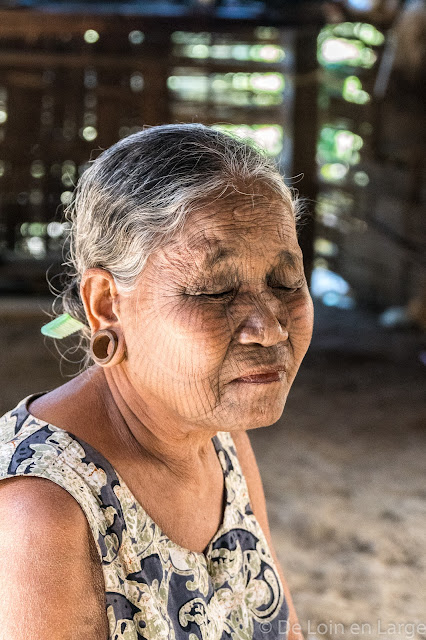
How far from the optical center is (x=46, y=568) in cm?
100

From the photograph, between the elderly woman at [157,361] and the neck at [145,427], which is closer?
the elderly woman at [157,361]

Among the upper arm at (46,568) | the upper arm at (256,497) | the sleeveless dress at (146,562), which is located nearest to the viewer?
the upper arm at (46,568)

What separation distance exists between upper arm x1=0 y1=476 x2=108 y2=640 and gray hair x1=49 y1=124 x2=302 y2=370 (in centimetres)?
37

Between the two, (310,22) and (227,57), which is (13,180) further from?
(310,22)

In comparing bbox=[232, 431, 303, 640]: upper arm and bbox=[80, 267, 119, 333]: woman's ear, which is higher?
bbox=[80, 267, 119, 333]: woman's ear

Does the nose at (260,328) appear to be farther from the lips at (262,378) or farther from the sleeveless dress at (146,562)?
the sleeveless dress at (146,562)

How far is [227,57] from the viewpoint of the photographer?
7039 millimetres

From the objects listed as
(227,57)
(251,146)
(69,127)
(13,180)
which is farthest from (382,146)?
(251,146)

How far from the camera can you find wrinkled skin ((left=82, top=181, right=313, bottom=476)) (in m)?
1.17

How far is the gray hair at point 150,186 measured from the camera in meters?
1.17

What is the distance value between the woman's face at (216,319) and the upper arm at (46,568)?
0.26 m

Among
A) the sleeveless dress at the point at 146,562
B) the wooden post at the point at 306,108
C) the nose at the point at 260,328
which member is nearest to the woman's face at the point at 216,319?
the nose at the point at 260,328

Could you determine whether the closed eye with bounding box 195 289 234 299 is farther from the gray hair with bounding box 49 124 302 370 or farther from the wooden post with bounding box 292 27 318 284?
the wooden post with bounding box 292 27 318 284

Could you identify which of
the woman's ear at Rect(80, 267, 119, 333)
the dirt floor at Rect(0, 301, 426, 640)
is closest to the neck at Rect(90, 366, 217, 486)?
the woman's ear at Rect(80, 267, 119, 333)
